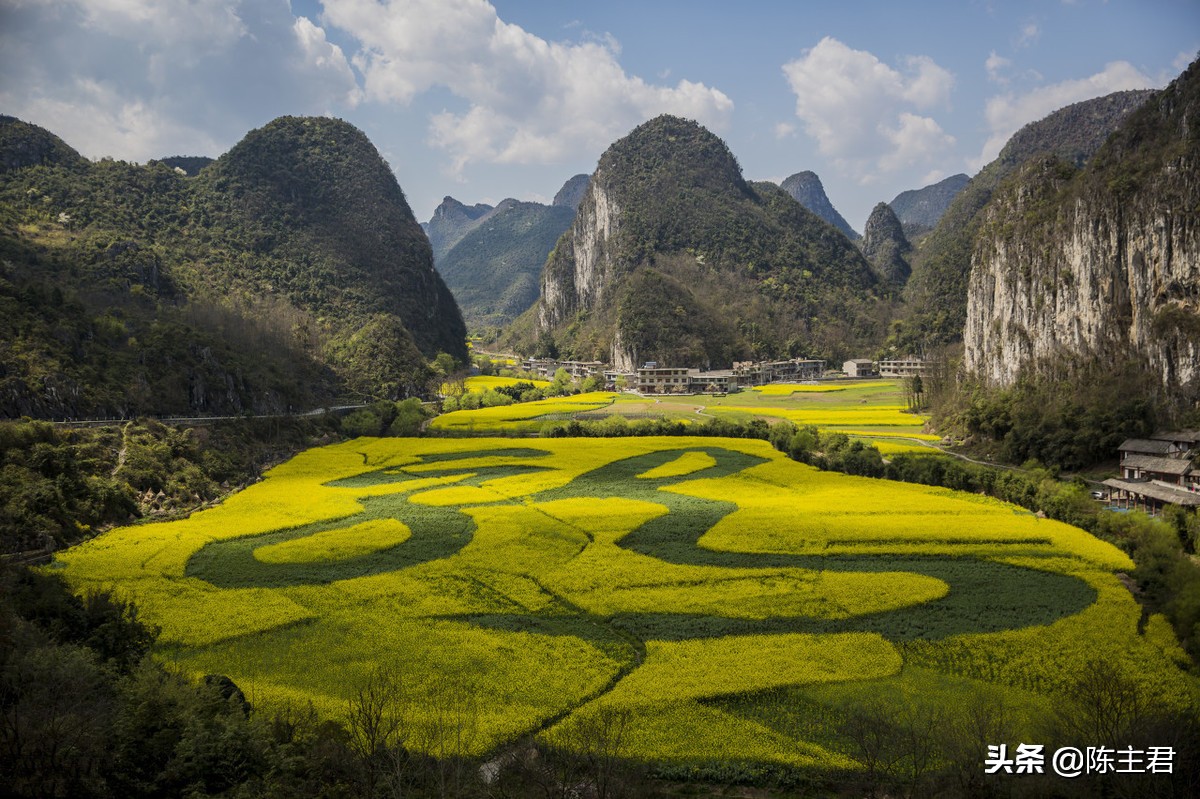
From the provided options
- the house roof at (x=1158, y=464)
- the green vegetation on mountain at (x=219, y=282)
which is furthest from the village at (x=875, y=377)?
the green vegetation on mountain at (x=219, y=282)

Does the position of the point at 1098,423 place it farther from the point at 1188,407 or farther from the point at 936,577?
the point at 936,577

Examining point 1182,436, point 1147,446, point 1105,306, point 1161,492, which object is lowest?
point 1161,492

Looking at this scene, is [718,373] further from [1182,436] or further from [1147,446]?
[1182,436]

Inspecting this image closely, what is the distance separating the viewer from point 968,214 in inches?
5965

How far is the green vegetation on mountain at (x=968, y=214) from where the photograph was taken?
4774 inches

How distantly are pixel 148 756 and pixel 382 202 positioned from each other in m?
133

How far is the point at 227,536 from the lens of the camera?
125 ft

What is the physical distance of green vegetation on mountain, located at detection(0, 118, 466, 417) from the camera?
52781 mm

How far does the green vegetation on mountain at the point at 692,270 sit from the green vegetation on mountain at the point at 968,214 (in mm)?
14203

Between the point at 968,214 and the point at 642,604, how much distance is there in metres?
151

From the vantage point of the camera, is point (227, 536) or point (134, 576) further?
point (227, 536)

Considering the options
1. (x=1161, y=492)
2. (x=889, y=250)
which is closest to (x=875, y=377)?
(x=889, y=250)

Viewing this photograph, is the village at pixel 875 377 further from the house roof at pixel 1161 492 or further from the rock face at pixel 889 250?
the rock face at pixel 889 250

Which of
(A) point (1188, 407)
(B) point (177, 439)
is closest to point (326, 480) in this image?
(B) point (177, 439)
